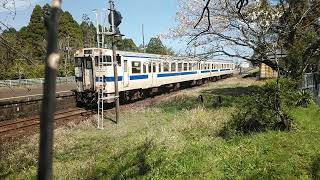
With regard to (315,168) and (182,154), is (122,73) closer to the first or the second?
(182,154)

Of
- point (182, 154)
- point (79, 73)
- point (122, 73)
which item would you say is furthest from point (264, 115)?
point (79, 73)

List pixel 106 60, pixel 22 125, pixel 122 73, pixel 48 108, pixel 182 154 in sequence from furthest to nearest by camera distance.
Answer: pixel 122 73
pixel 106 60
pixel 22 125
pixel 182 154
pixel 48 108

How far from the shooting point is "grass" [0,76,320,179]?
7432mm

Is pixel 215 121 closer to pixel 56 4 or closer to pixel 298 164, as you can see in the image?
pixel 298 164

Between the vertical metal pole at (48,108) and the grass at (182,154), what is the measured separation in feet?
17.4

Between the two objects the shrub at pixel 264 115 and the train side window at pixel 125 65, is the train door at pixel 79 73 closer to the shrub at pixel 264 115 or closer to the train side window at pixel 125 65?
the train side window at pixel 125 65

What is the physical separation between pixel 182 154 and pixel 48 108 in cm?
656

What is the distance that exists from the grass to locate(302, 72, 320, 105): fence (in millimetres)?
4458

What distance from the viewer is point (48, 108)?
2.07 meters

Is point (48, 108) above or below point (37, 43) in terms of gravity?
below

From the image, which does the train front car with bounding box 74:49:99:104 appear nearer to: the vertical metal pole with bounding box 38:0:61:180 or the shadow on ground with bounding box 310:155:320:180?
the shadow on ground with bounding box 310:155:320:180

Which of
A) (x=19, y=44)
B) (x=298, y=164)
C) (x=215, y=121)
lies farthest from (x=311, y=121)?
(x=19, y=44)

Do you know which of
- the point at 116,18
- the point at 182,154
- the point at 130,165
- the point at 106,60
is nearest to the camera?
the point at 130,165

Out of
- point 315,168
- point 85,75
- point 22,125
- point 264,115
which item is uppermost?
point 85,75
